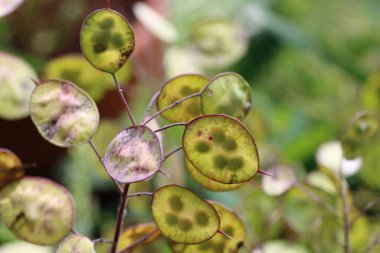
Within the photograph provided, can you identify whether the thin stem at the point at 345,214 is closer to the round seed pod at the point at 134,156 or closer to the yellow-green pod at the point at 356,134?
the yellow-green pod at the point at 356,134

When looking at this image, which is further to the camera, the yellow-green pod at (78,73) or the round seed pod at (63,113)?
the yellow-green pod at (78,73)

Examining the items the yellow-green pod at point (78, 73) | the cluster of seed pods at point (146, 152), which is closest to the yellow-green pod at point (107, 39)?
the cluster of seed pods at point (146, 152)

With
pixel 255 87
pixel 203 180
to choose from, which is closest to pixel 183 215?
pixel 203 180

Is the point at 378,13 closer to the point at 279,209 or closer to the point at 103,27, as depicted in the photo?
the point at 279,209

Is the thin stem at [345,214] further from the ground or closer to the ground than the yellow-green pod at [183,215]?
closer to the ground

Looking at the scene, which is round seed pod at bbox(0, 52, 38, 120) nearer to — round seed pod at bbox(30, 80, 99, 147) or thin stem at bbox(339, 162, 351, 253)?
round seed pod at bbox(30, 80, 99, 147)

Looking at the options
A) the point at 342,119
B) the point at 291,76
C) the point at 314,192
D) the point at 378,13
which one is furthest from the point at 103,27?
the point at 378,13

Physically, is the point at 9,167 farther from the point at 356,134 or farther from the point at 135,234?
the point at 356,134

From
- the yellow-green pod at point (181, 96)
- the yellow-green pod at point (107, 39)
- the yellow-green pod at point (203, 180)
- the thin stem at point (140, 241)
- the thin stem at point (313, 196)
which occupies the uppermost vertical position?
the yellow-green pod at point (107, 39)
